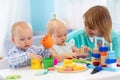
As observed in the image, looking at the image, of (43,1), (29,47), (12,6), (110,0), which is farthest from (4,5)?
(29,47)

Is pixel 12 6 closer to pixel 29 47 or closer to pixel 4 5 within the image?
pixel 4 5

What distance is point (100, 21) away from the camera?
5.31 feet

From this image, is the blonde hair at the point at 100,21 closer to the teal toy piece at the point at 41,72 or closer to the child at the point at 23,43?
the child at the point at 23,43

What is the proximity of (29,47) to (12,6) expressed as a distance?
1301mm

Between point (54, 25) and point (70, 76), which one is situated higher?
point (54, 25)

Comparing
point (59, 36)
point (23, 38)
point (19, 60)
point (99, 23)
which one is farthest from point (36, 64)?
point (99, 23)

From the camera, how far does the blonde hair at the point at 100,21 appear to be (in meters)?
1.61

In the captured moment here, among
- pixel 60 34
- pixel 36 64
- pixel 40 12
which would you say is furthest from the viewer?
pixel 40 12

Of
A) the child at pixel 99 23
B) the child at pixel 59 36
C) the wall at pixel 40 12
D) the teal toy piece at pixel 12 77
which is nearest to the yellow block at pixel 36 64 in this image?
the teal toy piece at pixel 12 77

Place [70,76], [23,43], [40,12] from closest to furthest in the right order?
1. [70,76]
2. [23,43]
3. [40,12]

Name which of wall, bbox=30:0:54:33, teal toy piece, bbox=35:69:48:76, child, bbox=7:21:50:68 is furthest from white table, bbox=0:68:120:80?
wall, bbox=30:0:54:33

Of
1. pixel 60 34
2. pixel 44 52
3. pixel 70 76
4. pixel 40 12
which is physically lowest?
pixel 70 76

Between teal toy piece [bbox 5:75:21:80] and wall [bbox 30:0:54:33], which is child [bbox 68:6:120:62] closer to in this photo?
teal toy piece [bbox 5:75:21:80]

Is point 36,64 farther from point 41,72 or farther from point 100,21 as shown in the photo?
point 100,21
